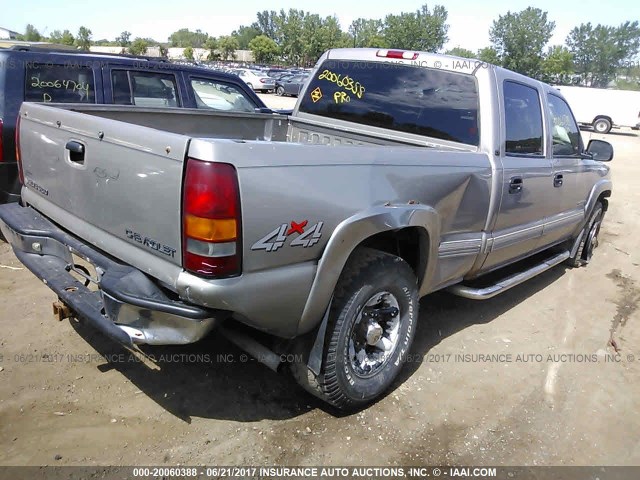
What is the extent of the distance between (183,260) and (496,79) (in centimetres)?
260

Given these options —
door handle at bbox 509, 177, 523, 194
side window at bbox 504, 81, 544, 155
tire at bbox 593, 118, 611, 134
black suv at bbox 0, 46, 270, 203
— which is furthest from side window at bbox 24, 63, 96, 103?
tire at bbox 593, 118, 611, 134

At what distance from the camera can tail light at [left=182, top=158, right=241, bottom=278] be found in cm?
204

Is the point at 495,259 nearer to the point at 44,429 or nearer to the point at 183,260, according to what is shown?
the point at 183,260

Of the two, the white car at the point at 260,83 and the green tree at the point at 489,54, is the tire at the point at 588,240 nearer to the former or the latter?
the white car at the point at 260,83

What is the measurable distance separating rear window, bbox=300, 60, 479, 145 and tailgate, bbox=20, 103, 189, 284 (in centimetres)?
212

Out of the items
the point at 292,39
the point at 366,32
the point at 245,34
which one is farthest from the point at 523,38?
the point at 245,34

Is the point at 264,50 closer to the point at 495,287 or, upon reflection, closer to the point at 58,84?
the point at 58,84

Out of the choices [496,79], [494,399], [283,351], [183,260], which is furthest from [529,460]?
[496,79]

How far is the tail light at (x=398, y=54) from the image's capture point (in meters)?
3.90

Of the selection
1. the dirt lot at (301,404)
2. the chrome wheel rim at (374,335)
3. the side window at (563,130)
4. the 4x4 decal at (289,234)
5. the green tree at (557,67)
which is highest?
the green tree at (557,67)

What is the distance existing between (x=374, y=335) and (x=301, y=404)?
0.60 metres

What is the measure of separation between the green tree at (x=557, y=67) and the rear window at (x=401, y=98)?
75.4 meters

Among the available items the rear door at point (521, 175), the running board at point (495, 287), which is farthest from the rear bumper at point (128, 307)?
the rear door at point (521, 175)

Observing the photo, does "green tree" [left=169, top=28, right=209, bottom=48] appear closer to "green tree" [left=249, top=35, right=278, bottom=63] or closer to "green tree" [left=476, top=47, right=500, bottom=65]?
"green tree" [left=249, top=35, right=278, bottom=63]
